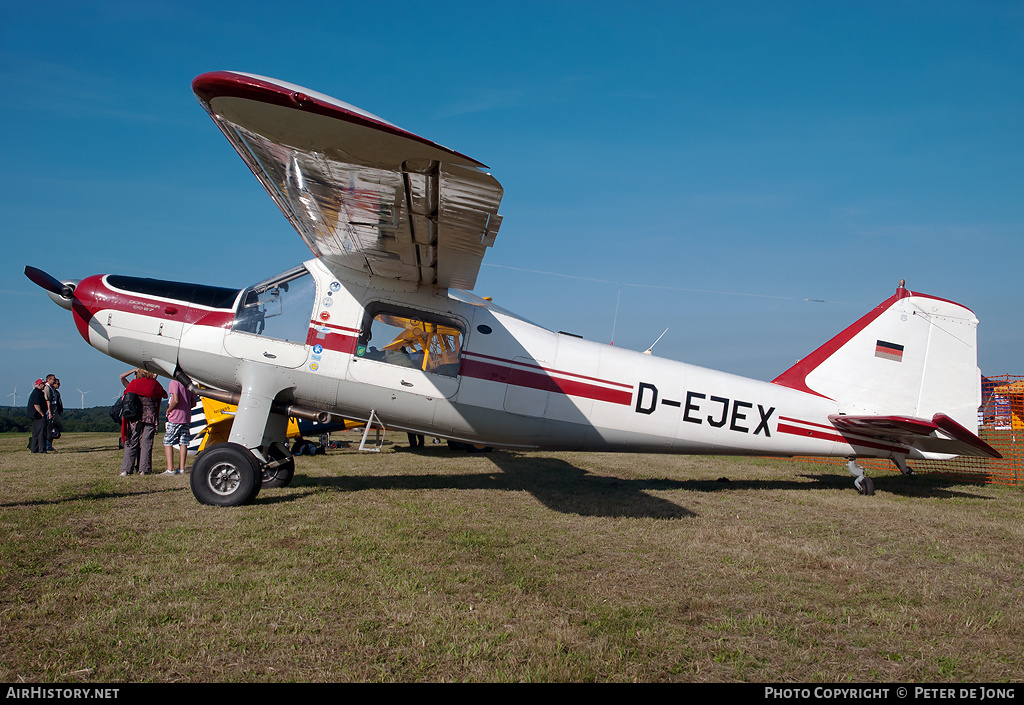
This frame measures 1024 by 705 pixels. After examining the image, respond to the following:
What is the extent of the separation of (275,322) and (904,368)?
9195mm

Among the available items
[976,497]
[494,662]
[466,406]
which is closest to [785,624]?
[494,662]

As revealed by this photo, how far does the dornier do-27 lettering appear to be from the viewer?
8242 millimetres

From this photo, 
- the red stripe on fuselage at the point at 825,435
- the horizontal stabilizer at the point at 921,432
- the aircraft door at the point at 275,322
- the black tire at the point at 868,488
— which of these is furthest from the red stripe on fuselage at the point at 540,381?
the black tire at the point at 868,488

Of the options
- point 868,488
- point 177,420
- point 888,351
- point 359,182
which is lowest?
point 177,420

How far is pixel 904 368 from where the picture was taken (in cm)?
936

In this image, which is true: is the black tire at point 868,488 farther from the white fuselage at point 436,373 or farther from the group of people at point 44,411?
the group of people at point 44,411

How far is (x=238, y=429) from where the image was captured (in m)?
7.04

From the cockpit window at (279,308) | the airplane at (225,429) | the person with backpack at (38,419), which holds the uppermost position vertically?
the cockpit window at (279,308)

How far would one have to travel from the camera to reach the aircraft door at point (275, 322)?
23.9ft

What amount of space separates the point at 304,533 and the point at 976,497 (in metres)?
9.18

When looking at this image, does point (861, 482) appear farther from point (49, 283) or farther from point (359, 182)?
point (49, 283)

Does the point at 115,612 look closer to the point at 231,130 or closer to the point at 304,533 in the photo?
the point at 304,533

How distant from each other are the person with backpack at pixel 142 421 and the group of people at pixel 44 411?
6.55 m

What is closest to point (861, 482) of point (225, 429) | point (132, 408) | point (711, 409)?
point (711, 409)
